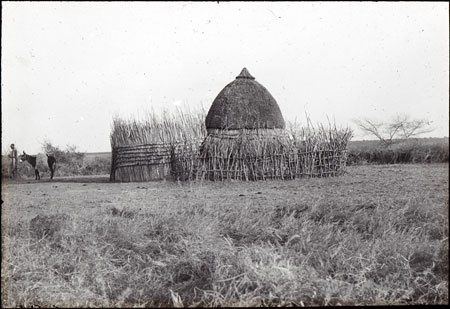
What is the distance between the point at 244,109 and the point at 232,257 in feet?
30.9

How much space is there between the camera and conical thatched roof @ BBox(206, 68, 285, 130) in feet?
42.2

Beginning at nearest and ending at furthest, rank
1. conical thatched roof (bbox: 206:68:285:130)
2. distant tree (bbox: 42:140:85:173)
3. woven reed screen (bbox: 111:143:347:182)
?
woven reed screen (bbox: 111:143:347:182) → conical thatched roof (bbox: 206:68:285:130) → distant tree (bbox: 42:140:85:173)

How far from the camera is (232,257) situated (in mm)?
3979

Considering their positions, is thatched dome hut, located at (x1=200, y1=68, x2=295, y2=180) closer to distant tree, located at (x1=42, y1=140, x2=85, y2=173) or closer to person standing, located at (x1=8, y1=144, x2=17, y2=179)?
person standing, located at (x1=8, y1=144, x2=17, y2=179)

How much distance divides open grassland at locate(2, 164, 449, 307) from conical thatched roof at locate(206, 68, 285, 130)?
7535 mm

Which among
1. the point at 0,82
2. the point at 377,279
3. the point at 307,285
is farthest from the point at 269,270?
the point at 0,82

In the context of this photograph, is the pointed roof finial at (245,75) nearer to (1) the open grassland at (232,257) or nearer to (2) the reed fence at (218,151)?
(2) the reed fence at (218,151)

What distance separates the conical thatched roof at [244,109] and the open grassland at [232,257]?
754 centimetres

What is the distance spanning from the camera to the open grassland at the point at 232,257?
3.59 metres

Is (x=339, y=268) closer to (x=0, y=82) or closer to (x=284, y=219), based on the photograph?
(x=284, y=219)

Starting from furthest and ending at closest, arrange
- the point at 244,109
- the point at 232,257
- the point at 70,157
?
the point at 70,157 → the point at 244,109 → the point at 232,257

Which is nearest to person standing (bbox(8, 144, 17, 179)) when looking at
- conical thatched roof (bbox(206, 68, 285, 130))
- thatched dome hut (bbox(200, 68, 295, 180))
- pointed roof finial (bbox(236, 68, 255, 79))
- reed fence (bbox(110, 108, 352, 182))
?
reed fence (bbox(110, 108, 352, 182))

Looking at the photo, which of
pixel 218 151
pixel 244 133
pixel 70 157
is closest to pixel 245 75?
pixel 244 133

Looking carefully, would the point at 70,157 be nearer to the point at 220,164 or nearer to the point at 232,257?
the point at 220,164
